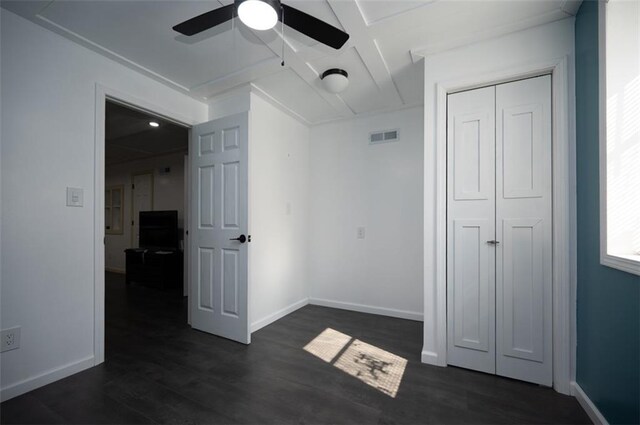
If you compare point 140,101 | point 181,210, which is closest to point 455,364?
point 140,101

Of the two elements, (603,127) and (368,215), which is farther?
(368,215)

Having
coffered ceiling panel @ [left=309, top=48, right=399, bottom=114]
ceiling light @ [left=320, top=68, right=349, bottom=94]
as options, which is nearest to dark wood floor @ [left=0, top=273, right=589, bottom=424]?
ceiling light @ [left=320, top=68, right=349, bottom=94]

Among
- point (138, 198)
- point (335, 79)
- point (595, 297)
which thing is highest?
point (335, 79)

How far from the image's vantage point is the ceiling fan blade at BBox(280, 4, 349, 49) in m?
1.48

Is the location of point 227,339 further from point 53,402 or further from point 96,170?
point 96,170

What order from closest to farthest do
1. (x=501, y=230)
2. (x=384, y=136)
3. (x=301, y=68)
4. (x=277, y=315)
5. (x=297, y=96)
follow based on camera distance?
(x=501, y=230) < (x=301, y=68) < (x=297, y=96) < (x=277, y=315) < (x=384, y=136)

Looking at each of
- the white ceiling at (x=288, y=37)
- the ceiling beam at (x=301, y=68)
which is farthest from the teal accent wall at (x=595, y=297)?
the ceiling beam at (x=301, y=68)

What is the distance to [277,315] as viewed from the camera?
3383mm

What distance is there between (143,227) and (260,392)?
496cm

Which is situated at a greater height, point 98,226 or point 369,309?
point 98,226

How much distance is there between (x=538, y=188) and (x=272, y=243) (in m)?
2.62

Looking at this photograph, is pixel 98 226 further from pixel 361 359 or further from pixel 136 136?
pixel 136 136

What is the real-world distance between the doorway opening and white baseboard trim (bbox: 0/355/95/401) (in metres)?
0.23

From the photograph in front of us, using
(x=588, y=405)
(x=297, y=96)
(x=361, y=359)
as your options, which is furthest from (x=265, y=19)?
(x=588, y=405)
